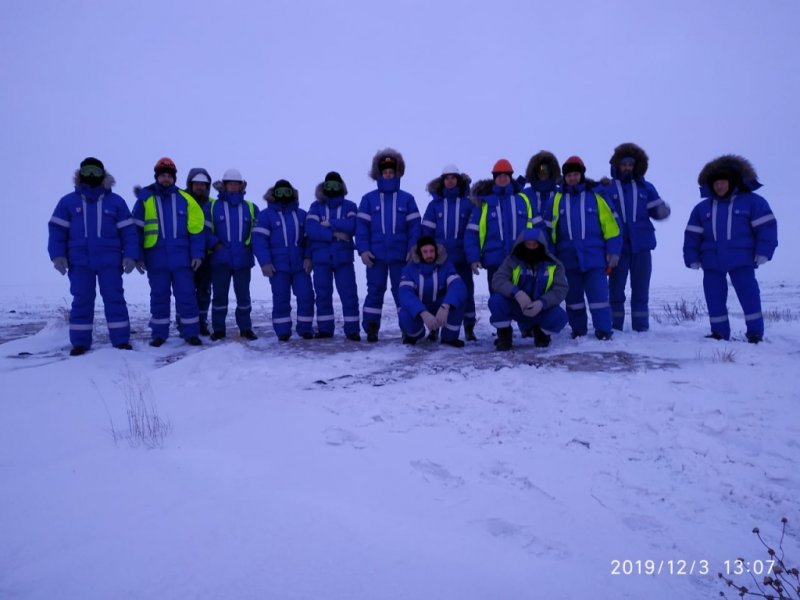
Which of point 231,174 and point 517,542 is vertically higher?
point 231,174

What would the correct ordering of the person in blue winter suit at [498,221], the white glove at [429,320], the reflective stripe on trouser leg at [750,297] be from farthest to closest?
Result: the person in blue winter suit at [498,221]
the white glove at [429,320]
the reflective stripe on trouser leg at [750,297]

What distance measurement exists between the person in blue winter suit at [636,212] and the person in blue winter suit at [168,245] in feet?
17.4

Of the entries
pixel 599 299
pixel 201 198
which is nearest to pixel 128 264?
pixel 201 198

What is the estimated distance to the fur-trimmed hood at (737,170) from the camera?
220 inches

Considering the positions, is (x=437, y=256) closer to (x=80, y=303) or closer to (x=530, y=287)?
(x=530, y=287)

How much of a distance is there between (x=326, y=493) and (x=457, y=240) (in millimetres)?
4925

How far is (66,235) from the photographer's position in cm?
586

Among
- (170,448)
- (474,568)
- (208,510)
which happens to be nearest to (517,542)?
(474,568)

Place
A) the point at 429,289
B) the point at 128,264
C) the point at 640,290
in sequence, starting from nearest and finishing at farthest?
the point at 128,264, the point at 429,289, the point at 640,290

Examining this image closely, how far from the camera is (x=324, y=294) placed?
697 centimetres

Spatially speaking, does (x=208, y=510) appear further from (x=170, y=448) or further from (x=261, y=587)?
(x=170, y=448)

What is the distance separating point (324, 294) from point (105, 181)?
2.92 meters

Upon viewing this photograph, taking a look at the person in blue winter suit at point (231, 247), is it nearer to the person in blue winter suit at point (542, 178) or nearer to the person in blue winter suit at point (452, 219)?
the person in blue winter suit at point (452, 219)
